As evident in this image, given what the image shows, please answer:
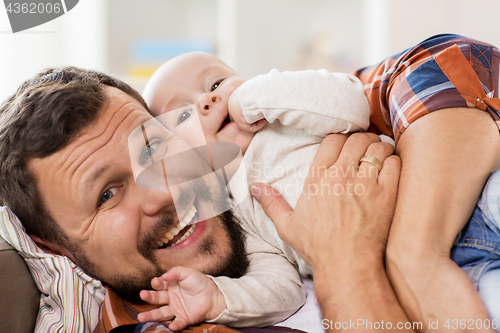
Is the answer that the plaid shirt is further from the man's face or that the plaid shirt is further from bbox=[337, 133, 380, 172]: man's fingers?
the man's face

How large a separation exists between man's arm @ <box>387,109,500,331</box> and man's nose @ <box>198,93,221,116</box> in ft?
1.92

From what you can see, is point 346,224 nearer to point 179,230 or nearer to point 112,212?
point 179,230

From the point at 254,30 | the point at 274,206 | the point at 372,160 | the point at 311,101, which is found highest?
the point at 311,101

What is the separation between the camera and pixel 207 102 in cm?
116

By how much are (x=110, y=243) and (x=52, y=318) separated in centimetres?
23

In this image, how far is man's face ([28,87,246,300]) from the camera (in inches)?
35.1

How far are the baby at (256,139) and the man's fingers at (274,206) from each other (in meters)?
0.03

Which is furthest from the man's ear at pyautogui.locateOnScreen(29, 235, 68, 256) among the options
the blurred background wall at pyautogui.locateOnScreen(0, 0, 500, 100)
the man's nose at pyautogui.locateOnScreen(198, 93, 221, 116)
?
the blurred background wall at pyautogui.locateOnScreen(0, 0, 500, 100)

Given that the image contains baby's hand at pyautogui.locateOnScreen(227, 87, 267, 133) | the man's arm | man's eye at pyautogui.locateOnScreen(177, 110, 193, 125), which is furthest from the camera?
man's eye at pyautogui.locateOnScreen(177, 110, 193, 125)

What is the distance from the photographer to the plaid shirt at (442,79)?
82 centimetres

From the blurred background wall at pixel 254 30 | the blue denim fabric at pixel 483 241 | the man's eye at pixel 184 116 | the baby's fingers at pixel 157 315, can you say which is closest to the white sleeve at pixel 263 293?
the baby's fingers at pixel 157 315

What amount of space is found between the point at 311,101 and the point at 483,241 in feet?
1.57

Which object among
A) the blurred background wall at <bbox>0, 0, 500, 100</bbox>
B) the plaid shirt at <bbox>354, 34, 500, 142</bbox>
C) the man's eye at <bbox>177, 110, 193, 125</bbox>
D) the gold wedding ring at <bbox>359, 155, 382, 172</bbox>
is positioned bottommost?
the blurred background wall at <bbox>0, 0, 500, 100</bbox>

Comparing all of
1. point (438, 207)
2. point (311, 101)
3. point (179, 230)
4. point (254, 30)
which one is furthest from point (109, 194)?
point (254, 30)
